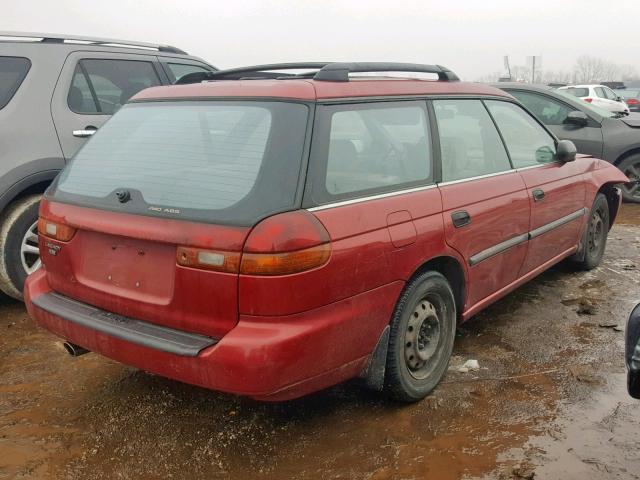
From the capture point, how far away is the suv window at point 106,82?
4727mm

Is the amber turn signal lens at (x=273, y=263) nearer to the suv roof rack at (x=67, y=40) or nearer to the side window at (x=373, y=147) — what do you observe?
the side window at (x=373, y=147)

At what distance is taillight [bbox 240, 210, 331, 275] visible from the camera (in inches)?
89.1

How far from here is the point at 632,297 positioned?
15.2ft

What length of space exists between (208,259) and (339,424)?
1.14 meters

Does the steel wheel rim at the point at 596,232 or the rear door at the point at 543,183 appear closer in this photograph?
the rear door at the point at 543,183

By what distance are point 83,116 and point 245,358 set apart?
320 cm

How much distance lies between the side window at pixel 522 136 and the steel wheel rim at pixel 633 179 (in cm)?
447

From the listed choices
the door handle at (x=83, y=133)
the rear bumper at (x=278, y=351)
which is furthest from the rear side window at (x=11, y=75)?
the rear bumper at (x=278, y=351)

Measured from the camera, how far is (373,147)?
2877mm

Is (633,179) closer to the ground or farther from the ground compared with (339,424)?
closer to the ground

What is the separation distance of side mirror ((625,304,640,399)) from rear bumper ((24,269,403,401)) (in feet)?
3.20

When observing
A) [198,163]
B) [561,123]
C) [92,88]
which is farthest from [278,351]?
[561,123]

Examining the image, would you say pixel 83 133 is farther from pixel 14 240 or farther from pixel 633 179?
pixel 633 179

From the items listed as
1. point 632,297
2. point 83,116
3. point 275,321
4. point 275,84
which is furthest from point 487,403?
point 83,116
